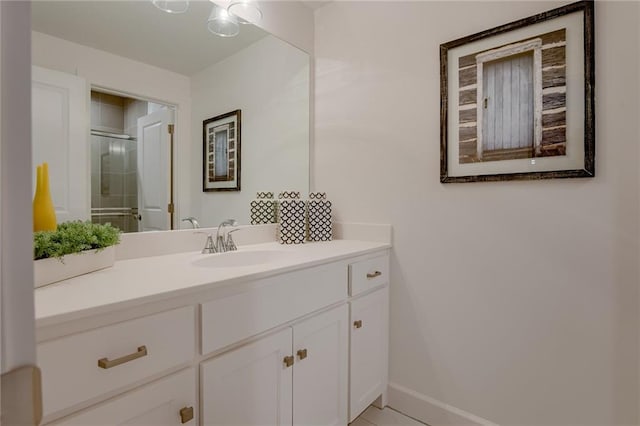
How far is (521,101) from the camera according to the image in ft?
4.54

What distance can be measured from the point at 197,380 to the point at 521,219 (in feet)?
4.51

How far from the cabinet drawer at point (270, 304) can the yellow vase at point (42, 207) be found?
52 centimetres

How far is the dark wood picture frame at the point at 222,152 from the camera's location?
1.65m

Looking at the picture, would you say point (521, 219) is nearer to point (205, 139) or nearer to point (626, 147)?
point (626, 147)

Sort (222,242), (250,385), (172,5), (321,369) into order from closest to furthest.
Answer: (250,385)
(321,369)
(172,5)
(222,242)

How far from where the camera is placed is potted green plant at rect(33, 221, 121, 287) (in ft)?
2.94

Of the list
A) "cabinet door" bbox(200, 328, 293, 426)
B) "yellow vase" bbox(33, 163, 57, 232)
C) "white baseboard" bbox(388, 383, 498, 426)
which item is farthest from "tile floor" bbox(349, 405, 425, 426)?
"yellow vase" bbox(33, 163, 57, 232)

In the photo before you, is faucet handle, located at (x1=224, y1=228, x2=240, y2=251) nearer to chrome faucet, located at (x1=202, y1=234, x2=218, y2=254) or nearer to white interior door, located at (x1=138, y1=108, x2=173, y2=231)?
chrome faucet, located at (x1=202, y1=234, x2=218, y2=254)

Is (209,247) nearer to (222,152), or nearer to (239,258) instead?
(239,258)

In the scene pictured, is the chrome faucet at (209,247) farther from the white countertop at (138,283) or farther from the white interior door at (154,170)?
the white interior door at (154,170)

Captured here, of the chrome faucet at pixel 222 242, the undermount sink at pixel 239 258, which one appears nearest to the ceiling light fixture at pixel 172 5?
the chrome faucet at pixel 222 242

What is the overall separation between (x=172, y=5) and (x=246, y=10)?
0.39m

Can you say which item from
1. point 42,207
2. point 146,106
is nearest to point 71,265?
point 42,207

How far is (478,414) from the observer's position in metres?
1.53
